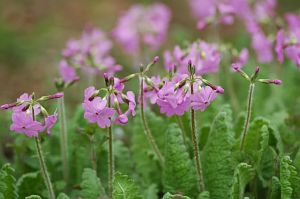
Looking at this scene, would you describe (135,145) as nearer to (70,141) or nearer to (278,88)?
(70,141)

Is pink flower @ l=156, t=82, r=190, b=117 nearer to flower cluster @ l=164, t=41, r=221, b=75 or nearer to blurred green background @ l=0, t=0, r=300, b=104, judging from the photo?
flower cluster @ l=164, t=41, r=221, b=75

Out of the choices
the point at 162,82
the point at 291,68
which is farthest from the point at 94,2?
the point at 162,82

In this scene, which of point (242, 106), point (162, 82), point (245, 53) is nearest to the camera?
point (162, 82)

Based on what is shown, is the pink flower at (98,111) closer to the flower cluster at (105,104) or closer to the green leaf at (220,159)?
the flower cluster at (105,104)

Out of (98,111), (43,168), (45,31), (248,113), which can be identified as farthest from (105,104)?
(45,31)

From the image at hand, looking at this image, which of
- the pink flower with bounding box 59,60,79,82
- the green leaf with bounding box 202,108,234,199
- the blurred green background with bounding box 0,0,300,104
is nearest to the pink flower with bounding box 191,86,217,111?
the green leaf with bounding box 202,108,234,199

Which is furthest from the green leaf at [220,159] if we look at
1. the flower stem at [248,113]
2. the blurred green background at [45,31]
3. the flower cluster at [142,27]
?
the blurred green background at [45,31]
